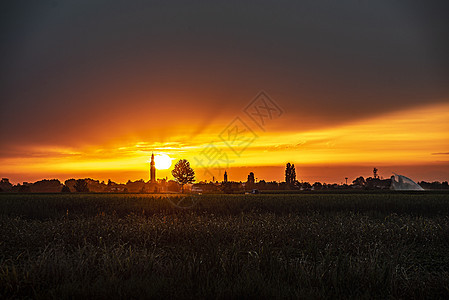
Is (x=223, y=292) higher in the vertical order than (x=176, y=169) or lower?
lower

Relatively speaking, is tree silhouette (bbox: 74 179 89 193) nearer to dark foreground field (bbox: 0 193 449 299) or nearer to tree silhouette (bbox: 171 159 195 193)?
tree silhouette (bbox: 171 159 195 193)

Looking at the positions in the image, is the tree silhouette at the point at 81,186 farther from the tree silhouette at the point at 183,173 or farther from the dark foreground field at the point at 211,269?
the dark foreground field at the point at 211,269

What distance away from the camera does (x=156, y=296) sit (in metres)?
7.20

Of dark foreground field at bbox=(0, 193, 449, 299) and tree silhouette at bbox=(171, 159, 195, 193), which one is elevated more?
tree silhouette at bbox=(171, 159, 195, 193)

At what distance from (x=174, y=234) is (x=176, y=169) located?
115 meters

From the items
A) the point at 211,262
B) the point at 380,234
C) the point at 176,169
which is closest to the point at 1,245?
the point at 211,262

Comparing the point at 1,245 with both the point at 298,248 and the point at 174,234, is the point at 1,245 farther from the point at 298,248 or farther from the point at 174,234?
the point at 298,248

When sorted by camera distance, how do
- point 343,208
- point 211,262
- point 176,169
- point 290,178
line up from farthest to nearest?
point 290,178, point 176,169, point 343,208, point 211,262

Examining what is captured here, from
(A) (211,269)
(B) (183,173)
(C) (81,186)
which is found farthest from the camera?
(B) (183,173)

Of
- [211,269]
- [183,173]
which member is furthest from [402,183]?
[211,269]

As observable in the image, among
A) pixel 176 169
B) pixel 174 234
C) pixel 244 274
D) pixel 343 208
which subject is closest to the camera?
pixel 244 274

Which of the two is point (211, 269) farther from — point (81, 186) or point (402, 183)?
point (402, 183)

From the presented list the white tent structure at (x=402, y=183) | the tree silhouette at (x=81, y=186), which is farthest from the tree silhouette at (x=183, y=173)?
the white tent structure at (x=402, y=183)

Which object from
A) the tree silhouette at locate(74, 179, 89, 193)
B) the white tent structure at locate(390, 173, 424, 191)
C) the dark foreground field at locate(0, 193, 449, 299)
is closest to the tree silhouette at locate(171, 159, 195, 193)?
the tree silhouette at locate(74, 179, 89, 193)
